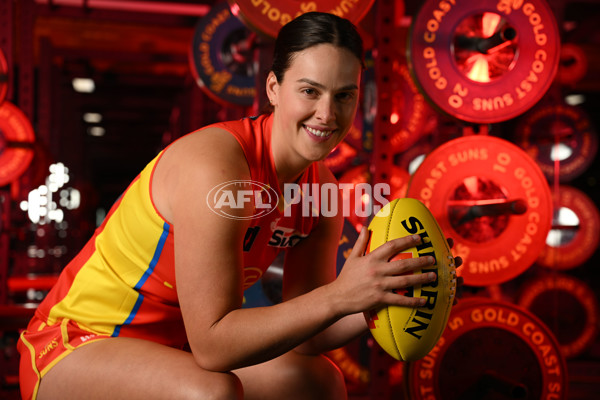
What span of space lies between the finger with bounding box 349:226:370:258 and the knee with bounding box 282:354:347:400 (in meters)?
0.49

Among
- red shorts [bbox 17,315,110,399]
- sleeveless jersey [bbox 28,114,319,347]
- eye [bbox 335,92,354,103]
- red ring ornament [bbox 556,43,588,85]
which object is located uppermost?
red ring ornament [bbox 556,43,588,85]

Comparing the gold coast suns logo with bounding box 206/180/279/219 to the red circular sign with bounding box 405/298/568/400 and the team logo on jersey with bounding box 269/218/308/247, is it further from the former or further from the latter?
the red circular sign with bounding box 405/298/568/400

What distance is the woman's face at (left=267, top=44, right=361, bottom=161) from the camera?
4.17 ft

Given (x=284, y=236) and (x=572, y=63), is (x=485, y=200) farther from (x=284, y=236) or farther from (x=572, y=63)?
(x=572, y=63)

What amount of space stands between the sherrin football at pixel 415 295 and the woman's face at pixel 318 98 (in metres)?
0.24

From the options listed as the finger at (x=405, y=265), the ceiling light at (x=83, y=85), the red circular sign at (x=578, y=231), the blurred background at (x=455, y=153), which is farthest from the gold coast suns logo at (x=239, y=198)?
the ceiling light at (x=83, y=85)

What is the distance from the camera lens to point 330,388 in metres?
1.56

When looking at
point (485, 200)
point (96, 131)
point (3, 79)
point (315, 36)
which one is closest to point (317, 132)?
point (315, 36)

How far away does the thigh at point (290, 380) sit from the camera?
60.0 inches

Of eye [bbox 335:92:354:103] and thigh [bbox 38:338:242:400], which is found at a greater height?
eye [bbox 335:92:354:103]

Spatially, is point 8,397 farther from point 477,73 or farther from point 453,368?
point 477,73

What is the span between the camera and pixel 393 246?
110cm

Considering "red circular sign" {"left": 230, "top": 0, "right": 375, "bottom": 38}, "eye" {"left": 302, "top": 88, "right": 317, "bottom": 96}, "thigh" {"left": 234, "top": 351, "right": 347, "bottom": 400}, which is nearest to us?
"eye" {"left": 302, "top": 88, "right": 317, "bottom": 96}

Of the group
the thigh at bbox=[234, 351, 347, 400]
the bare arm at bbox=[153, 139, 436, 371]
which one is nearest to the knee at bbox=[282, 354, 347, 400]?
the thigh at bbox=[234, 351, 347, 400]
